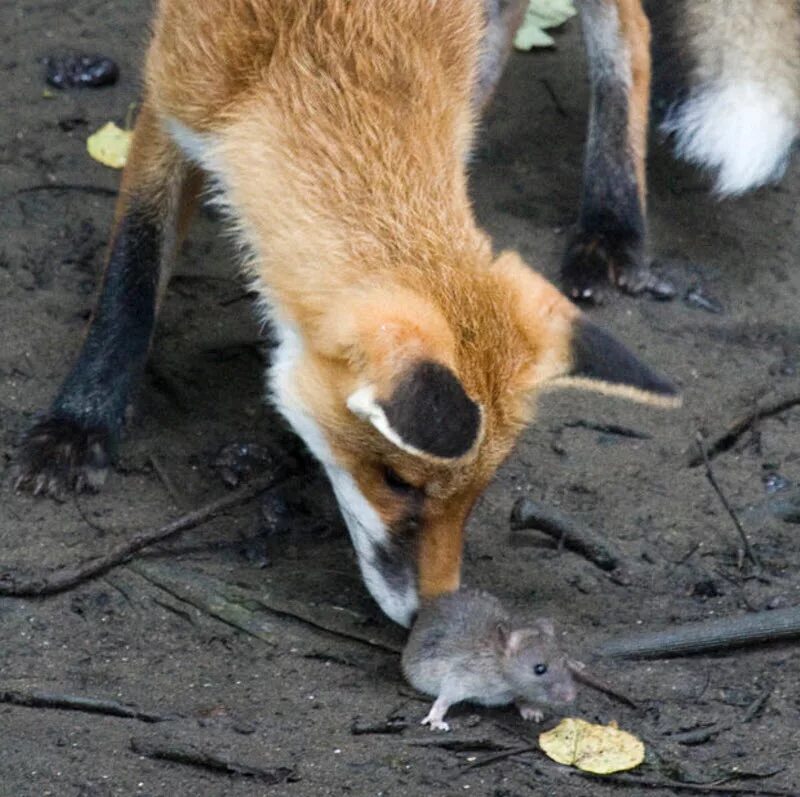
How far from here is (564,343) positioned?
3.89 metres

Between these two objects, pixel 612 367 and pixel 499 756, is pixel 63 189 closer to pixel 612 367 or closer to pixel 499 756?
pixel 612 367

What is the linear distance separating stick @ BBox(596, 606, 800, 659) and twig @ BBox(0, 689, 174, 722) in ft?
4.43

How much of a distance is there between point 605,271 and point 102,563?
2.83 meters

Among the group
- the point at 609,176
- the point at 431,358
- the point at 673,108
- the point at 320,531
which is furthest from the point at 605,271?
the point at 431,358

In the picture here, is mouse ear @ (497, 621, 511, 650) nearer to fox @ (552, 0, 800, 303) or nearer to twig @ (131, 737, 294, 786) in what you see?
twig @ (131, 737, 294, 786)

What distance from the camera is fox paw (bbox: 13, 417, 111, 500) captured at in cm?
486

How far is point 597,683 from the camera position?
4.11 metres

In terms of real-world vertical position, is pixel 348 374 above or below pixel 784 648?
above

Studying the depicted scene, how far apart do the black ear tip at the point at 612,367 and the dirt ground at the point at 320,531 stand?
35.4 inches

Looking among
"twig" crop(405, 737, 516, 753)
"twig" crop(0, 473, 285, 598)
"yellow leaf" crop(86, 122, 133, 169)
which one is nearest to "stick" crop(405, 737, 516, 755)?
"twig" crop(405, 737, 516, 753)

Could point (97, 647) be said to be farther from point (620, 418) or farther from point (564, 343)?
point (620, 418)

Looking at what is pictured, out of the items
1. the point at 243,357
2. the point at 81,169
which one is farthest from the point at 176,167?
the point at 81,169

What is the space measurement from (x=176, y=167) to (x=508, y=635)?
2.09 m

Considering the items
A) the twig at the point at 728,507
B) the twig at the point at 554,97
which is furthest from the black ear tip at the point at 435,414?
the twig at the point at 554,97
